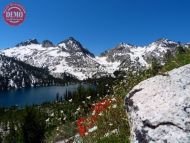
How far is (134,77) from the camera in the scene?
461 inches

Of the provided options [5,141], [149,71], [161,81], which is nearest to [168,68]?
[149,71]

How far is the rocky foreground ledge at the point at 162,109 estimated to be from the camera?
6598 mm

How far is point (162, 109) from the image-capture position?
702 cm

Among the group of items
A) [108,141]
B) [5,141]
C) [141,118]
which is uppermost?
[141,118]

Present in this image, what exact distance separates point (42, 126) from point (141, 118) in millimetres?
75353

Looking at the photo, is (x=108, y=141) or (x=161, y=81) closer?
(x=161, y=81)

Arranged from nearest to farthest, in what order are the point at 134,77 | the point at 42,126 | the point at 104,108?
the point at 134,77
the point at 104,108
the point at 42,126

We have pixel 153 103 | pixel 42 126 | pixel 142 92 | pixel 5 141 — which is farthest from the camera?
pixel 5 141

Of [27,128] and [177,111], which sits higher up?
[177,111]

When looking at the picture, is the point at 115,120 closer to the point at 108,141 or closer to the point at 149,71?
the point at 108,141

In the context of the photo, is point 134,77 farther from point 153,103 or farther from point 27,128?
point 27,128

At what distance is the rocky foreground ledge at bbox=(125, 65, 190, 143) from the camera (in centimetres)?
660

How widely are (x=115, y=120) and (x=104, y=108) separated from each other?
579 millimetres

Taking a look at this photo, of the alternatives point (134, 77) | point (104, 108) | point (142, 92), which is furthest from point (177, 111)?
point (104, 108)
